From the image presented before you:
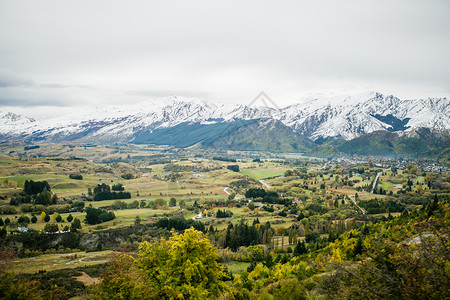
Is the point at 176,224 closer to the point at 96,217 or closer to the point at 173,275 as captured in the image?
the point at 96,217

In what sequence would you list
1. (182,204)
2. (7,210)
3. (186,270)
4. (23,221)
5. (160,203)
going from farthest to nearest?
(182,204) → (160,203) → (7,210) → (23,221) → (186,270)

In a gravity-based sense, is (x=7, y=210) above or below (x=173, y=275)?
below

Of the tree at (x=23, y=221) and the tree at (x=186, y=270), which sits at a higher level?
the tree at (x=186, y=270)

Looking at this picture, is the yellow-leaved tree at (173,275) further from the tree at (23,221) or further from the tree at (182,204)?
the tree at (182,204)

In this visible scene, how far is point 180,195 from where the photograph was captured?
406ft

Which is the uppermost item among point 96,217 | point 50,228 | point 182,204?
point 50,228

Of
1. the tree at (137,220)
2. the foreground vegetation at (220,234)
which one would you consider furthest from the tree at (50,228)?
the tree at (137,220)

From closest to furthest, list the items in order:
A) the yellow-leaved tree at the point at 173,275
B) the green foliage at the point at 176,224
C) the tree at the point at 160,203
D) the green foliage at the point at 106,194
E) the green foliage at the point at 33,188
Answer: the yellow-leaved tree at the point at 173,275
the green foliage at the point at 176,224
the green foliage at the point at 33,188
the tree at the point at 160,203
the green foliage at the point at 106,194

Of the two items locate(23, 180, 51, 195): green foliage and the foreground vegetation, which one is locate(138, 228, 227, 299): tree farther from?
locate(23, 180, 51, 195): green foliage

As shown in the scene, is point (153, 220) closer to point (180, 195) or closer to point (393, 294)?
point (180, 195)

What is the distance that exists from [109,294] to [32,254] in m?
46.1

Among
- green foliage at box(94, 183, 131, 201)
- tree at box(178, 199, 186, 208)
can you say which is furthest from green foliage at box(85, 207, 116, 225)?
green foliage at box(94, 183, 131, 201)

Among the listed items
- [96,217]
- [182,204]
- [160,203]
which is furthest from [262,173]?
[96,217]

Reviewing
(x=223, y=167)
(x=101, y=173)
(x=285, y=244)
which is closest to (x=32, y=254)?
(x=285, y=244)
